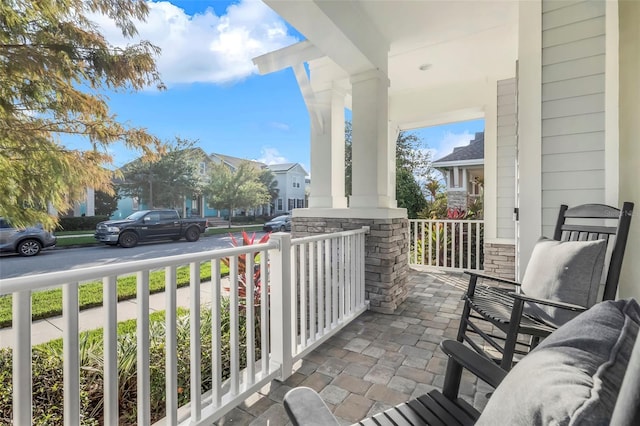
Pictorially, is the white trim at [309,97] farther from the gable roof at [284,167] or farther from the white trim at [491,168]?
the gable roof at [284,167]

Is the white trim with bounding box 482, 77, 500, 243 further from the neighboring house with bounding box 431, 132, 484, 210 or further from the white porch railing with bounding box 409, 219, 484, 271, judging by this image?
the neighboring house with bounding box 431, 132, 484, 210

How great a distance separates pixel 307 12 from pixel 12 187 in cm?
269

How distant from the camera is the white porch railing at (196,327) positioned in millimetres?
947

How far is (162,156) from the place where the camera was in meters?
3.78

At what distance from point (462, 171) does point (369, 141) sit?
9.36 metres

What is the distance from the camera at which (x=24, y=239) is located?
237 centimetres

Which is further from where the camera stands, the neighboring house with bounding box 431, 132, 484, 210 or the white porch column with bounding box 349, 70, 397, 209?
the neighboring house with bounding box 431, 132, 484, 210

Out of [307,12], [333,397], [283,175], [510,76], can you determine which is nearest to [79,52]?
[307,12]

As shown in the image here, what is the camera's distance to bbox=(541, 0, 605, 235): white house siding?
2.23 metres

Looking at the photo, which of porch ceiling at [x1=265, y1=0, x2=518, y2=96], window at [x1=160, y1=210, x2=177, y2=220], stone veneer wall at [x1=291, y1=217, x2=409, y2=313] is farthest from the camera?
window at [x1=160, y1=210, x2=177, y2=220]

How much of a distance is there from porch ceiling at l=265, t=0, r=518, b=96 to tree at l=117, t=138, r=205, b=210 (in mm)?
2327

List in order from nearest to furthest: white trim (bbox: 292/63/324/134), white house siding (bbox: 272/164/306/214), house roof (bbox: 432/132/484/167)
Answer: white trim (bbox: 292/63/324/134) < white house siding (bbox: 272/164/306/214) < house roof (bbox: 432/132/484/167)

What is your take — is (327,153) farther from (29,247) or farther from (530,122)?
(29,247)

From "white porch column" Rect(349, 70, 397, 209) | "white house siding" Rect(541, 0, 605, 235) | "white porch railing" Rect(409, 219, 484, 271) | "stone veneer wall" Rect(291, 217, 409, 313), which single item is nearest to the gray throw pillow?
"white house siding" Rect(541, 0, 605, 235)
